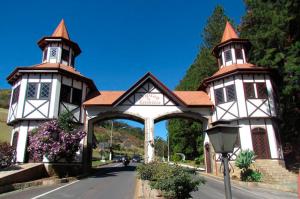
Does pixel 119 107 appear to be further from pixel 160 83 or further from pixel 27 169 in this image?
pixel 27 169

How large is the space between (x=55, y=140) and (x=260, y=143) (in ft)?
53.4

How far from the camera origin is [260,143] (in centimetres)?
2152

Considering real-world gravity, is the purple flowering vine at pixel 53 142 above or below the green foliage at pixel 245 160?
above

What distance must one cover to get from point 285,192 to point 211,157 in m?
9.12

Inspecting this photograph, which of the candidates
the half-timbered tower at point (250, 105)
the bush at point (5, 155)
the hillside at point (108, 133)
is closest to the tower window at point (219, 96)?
the half-timbered tower at point (250, 105)

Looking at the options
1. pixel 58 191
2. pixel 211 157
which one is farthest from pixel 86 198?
pixel 211 157

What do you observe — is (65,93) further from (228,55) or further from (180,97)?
(228,55)

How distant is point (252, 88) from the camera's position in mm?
22859

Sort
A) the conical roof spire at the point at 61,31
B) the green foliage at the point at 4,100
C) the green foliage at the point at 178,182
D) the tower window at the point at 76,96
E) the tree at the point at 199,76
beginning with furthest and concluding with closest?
the green foliage at the point at 4,100, the tree at the point at 199,76, the conical roof spire at the point at 61,31, the tower window at the point at 76,96, the green foliage at the point at 178,182

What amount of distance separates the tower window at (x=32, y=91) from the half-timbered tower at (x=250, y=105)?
622 inches

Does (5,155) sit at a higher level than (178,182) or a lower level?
higher

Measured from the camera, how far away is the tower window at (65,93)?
22.1m

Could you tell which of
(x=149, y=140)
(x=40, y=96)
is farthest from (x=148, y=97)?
(x=40, y=96)

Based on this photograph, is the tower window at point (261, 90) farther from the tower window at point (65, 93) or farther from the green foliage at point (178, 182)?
the tower window at point (65, 93)
